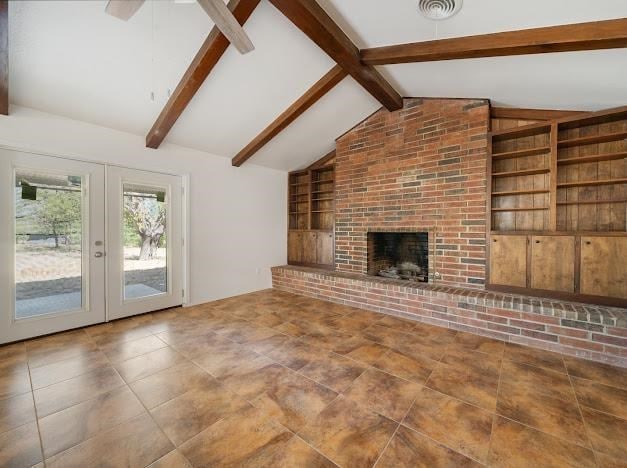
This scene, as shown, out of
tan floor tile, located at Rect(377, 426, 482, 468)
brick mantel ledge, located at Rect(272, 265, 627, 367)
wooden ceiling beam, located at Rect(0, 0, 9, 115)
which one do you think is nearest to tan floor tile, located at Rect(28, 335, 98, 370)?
wooden ceiling beam, located at Rect(0, 0, 9, 115)

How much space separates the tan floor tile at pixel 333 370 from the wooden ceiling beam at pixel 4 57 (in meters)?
3.23

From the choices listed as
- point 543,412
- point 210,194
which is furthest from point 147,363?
point 543,412

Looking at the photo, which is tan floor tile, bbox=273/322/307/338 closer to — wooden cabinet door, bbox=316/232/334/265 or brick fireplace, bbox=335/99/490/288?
brick fireplace, bbox=335/99/490/288

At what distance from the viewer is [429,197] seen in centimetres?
358

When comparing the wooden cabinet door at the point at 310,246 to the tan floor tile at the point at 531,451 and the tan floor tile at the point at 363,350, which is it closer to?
the tan floor tile at the point at 363,350

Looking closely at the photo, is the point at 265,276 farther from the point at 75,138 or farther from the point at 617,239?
the point at 617,239

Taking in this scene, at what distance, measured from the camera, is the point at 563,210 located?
10.0 feet

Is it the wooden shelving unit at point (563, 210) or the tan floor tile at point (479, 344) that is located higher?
the wooden shelving unit at point (563, 210)

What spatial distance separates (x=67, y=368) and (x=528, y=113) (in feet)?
17.8

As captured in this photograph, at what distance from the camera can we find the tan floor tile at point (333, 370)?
1985mm

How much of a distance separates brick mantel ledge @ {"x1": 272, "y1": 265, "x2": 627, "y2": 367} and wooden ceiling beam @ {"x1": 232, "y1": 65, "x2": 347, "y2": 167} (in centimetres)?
232

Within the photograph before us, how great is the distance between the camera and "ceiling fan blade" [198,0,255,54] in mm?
1329

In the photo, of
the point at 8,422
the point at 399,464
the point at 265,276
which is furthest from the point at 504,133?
the point at 8,422

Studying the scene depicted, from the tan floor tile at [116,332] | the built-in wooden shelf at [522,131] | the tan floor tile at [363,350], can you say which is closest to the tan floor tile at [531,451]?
the tan floor tile at [363,350]
